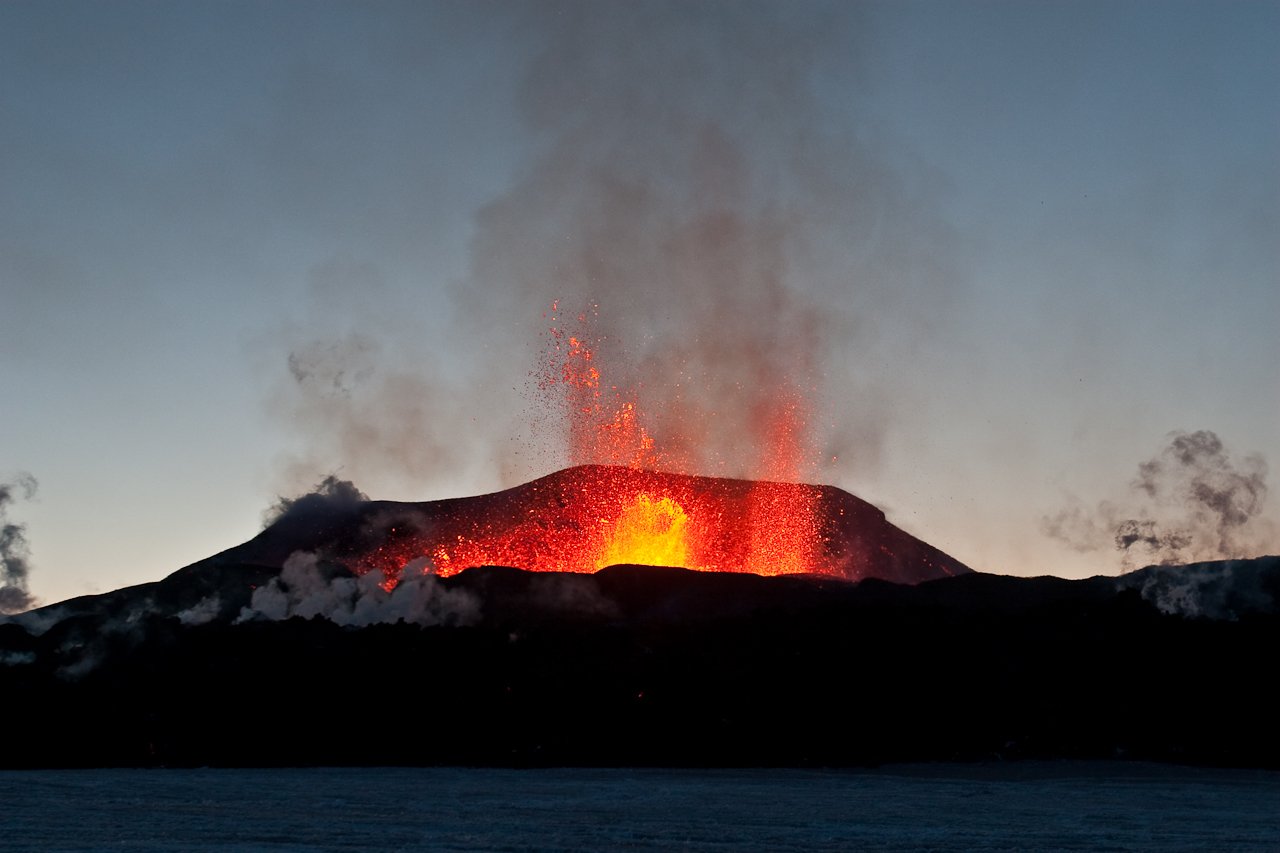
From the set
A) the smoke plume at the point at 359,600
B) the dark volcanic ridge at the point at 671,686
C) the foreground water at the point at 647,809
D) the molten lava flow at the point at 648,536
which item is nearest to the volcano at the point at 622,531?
the molten lava flow at the point at 648,536

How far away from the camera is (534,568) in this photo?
113375 millimetres

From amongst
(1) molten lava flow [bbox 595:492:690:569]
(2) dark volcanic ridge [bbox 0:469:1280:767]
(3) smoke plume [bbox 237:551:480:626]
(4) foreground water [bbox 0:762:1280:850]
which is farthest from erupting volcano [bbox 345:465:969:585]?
(4) foreground water [bbox 0:762:1280:850]

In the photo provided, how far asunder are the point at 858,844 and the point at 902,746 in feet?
96.2

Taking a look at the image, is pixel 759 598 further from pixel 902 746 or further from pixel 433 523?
pixel 433 523

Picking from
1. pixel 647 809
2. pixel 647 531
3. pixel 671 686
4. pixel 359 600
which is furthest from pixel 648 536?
pixel 647 809

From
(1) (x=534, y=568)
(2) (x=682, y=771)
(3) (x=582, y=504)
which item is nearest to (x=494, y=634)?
(2) (x=682, y=771)

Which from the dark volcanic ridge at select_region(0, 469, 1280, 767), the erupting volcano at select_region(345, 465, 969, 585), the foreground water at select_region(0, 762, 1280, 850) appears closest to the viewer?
the foreground water at select_region(0, 762, 1280, 850)

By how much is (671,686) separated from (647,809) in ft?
78.2

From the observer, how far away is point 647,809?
48250 millimetres

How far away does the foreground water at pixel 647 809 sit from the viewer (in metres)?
40.2

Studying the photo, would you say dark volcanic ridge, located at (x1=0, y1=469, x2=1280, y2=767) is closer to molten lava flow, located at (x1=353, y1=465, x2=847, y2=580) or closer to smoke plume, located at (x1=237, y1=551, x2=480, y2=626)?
smoke plume, located at (x1=237, y1=551, x2=480, y2=626)

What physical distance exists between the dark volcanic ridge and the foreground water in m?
3.53

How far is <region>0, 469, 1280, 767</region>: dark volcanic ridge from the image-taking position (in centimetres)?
6825

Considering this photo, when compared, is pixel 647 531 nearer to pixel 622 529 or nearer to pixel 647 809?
pixel 622 529
